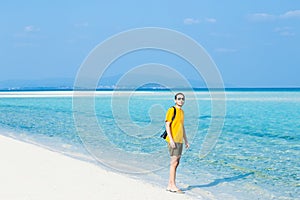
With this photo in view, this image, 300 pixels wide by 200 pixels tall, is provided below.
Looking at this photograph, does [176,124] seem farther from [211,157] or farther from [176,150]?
[211,157]

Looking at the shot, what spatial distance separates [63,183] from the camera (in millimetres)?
8031

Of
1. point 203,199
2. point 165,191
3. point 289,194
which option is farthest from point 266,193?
point 165,191

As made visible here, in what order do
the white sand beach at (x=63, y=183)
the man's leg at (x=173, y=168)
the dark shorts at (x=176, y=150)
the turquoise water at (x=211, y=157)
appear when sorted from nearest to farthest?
1. the white sand beach at (x=63, y=183)
2. the dark shorts at (x=176, y=150)
3. the man's leg at (x=173, y=168)
4. the turquoise water at (x=211, y=157)

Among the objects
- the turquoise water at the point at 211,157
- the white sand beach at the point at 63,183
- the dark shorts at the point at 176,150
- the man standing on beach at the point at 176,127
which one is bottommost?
the turquoise water at the point at 211,157

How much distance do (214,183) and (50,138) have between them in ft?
31.7

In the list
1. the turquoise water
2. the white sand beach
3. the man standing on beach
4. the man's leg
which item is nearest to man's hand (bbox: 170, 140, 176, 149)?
the man standing on beach

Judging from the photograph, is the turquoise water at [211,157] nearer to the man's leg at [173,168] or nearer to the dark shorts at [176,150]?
the man's leg at [173,168]

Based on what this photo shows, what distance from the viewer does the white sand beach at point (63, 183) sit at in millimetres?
7262

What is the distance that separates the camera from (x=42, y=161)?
1034cm

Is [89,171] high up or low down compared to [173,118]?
down

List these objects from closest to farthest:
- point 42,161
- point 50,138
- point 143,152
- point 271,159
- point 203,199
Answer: point 203,199 → point 42,161 → point 271,159 → point 143,152 → point 50,138

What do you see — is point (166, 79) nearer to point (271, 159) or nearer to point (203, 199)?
point (203, 199)

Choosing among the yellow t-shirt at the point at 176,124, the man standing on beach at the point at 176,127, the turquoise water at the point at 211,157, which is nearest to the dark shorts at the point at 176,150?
the man standing on beach at the point at 176,127

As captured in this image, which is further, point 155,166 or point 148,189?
point 155,166
